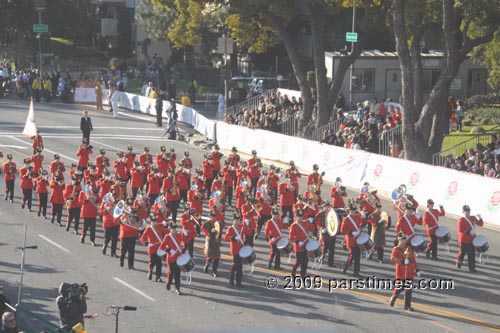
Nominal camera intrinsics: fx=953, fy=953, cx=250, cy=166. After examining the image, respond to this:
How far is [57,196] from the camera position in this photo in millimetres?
24766

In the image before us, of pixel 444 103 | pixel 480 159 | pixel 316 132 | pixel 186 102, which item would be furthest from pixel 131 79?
pixel 480 159

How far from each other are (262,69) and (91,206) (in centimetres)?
3641


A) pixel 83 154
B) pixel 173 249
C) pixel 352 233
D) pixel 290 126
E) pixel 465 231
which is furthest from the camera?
pixel 290 126

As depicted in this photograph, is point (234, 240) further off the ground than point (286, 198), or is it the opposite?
point (286, 198)

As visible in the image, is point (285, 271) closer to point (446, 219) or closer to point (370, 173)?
point (446, 219)

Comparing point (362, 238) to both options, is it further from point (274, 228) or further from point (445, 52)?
point (445, 52)

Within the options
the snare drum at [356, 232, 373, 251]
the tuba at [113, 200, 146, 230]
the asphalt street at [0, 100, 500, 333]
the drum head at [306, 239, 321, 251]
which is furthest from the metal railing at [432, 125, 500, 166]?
the tuba at [113, 200, 146, 230]

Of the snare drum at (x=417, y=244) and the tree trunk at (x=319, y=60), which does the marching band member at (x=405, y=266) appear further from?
the tree trunk at (x=319, y=60)

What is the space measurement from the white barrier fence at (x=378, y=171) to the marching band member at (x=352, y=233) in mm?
5955

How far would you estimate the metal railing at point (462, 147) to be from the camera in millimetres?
31131

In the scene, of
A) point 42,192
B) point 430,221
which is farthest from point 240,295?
point 42,192

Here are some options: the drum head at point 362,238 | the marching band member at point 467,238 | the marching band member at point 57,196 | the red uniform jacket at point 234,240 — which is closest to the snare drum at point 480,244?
the marching band member at point 467,238

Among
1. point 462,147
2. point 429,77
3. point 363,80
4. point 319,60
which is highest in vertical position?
point 319,60

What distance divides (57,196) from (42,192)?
0.98 m
